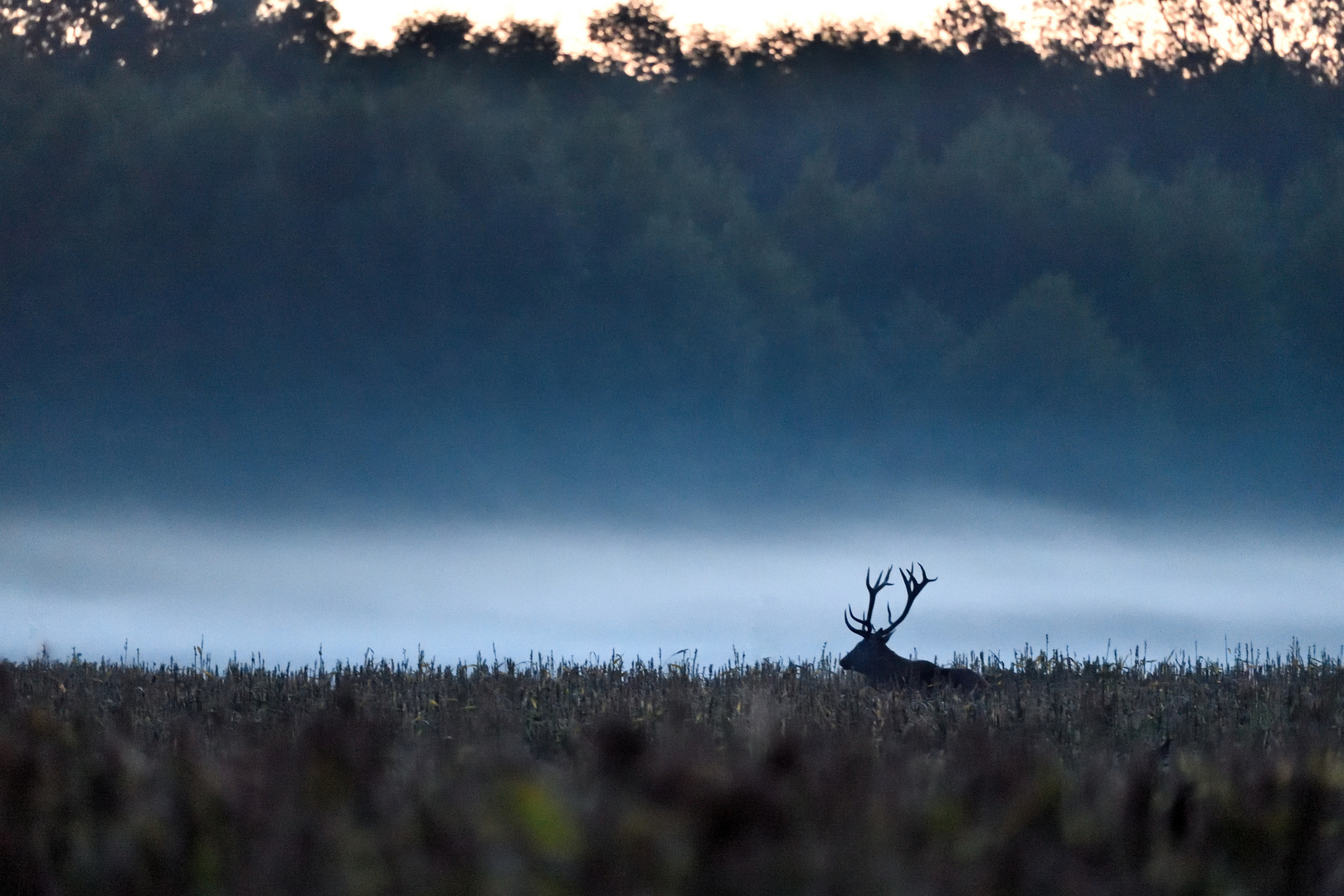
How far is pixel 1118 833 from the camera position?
3.74 meters

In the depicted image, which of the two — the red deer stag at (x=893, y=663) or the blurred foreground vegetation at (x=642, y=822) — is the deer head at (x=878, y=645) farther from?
the blurred foreground vegetation at (x=642, y=822)

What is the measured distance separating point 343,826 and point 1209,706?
11649 mm

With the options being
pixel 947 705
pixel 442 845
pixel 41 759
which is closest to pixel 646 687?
pixel 947 705

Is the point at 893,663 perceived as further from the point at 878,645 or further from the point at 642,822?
the point at 642,822

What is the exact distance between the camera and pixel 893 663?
55.2 feet

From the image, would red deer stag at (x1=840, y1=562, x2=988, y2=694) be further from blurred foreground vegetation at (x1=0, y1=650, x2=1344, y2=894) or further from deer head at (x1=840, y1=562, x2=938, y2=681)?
blurred foreground vegetation at (x1=0, y1=650, x2=1344, y2=894)

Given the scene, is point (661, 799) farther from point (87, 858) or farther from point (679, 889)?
point (87, 858)

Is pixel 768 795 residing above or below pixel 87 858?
above

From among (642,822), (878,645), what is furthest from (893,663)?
(642,822)

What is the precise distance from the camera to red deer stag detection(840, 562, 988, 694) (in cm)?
1555

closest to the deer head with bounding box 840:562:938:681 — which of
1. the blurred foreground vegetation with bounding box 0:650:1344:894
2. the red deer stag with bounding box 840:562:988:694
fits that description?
the red deer stag with bounding box 840:562:988:694

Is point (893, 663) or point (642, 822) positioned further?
point (893, 663)

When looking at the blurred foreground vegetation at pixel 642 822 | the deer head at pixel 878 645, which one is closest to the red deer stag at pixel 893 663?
the deer head at pixel 878 645

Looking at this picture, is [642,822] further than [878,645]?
No
